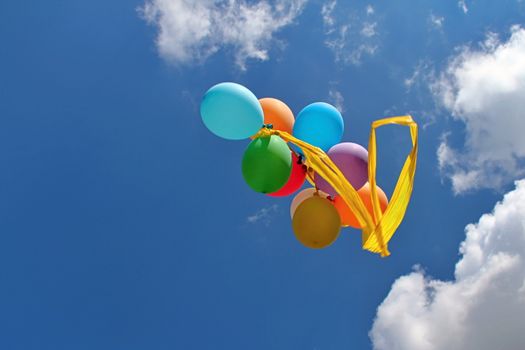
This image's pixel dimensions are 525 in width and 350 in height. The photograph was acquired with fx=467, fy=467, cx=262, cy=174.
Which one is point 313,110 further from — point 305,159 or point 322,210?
point 322,210

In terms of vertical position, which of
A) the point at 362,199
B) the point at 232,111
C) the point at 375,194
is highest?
the point at 232,111

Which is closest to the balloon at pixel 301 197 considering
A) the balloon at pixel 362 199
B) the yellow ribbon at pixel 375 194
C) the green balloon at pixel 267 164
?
the balloon at pixel 362 199

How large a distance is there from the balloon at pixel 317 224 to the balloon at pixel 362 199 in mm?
328

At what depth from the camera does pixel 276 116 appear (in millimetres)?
8242

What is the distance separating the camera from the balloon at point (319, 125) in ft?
26.2

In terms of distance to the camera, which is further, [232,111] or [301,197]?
[301,197]

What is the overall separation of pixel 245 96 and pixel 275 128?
1040 mm

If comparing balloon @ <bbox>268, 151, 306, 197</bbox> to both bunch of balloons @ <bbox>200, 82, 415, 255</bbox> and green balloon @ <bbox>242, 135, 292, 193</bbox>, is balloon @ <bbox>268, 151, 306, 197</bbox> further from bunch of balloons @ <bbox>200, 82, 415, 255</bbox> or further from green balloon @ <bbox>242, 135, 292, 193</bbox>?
green balloon @ <bbox>242, 135, 292, 193</bbox>

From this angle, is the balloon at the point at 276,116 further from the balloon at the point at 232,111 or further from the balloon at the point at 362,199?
the balloon at the point at 362,199

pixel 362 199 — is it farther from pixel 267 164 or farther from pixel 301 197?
pixel 267 164

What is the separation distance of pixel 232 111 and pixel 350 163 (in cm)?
207

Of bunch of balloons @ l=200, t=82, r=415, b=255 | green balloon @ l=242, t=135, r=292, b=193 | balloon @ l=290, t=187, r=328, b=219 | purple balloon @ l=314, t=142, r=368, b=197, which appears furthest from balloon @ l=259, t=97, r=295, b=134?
balloon @ l=290, t=187, r=328, b=219

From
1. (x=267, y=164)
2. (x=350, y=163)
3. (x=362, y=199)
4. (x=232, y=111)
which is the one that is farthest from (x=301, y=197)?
(x=232, y=111)

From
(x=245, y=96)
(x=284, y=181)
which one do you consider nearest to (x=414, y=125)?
(x=284, y=181)
